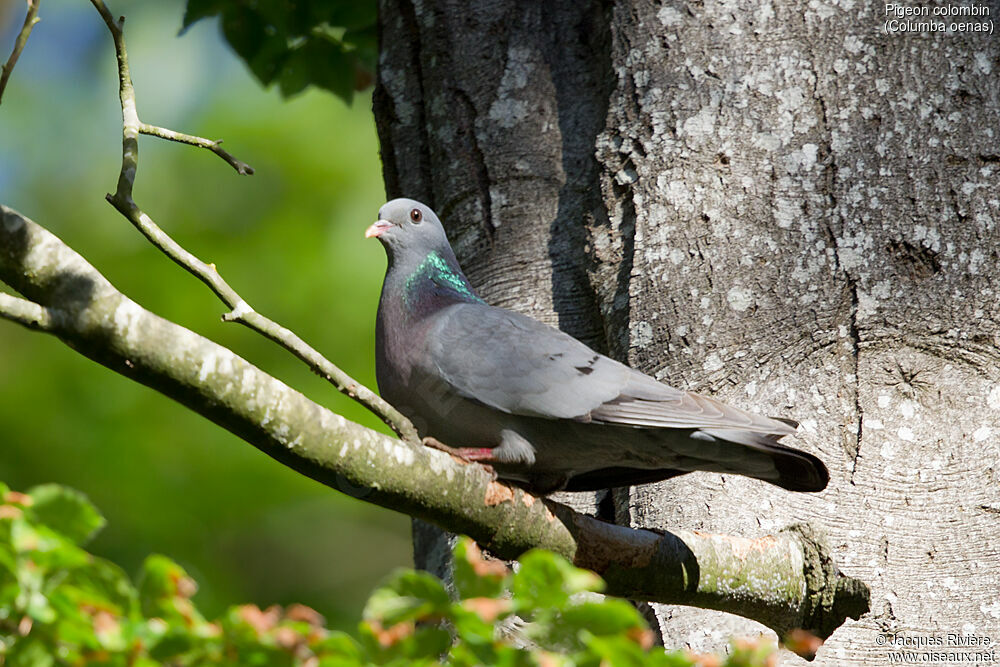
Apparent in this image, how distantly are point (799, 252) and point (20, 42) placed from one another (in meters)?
2.17

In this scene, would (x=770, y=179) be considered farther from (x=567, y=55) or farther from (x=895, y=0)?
(x=567, y=55)

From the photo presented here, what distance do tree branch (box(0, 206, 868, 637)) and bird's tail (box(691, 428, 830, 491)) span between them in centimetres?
15

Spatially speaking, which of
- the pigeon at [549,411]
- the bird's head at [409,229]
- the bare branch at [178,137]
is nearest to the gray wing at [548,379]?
the pigeon at [549,411]

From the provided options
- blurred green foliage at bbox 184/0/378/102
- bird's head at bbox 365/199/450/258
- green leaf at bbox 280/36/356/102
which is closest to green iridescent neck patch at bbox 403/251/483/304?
bird's head at bbox 365/199/450/258

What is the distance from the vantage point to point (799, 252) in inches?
118

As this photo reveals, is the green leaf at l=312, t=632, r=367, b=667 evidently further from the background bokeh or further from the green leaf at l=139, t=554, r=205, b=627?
the background bokeh

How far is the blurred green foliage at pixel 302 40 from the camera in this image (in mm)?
4902

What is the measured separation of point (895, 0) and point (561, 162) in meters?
1.18

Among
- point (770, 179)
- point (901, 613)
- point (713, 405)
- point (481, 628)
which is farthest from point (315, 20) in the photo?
point (481, 628)

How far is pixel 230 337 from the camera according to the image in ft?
21.4

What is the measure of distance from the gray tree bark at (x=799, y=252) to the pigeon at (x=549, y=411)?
200 millimetres

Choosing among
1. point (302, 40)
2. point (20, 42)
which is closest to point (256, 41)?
point (302, 40)

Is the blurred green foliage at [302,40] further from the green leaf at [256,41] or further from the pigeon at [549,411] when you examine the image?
the pigeon at [549,411]

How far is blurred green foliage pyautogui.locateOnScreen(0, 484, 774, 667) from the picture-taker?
4.08ft
